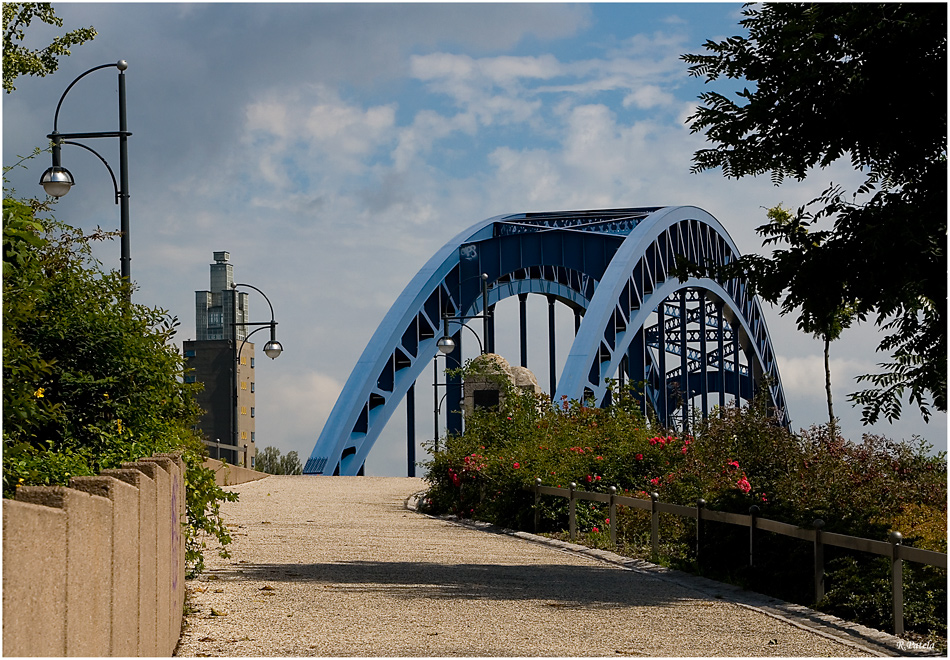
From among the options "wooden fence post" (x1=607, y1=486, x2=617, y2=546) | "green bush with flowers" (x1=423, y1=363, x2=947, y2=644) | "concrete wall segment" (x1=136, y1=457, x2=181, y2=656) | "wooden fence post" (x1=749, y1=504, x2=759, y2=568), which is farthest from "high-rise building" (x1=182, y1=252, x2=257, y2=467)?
"concrete wall segment" (x1=136, y1=457, x2=181, y2=656)

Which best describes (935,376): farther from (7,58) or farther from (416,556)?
(7,58)

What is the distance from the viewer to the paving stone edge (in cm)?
837

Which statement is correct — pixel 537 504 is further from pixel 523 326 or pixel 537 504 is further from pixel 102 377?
pixel 523 326

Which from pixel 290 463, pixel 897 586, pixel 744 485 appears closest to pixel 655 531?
pixel 744 485

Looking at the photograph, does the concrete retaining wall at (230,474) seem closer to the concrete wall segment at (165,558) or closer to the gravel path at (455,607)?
the gravel path at (455,607)

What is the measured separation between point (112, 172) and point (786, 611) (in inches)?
516

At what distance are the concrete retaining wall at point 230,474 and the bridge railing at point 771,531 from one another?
1331 cm

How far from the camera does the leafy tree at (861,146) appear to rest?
1040 centimetres

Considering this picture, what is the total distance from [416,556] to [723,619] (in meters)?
5.40

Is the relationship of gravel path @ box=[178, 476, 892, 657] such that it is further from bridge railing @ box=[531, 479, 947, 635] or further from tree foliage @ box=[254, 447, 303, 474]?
tree foliage @ box=[254, 447, 303, 474]

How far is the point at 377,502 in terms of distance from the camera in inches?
990

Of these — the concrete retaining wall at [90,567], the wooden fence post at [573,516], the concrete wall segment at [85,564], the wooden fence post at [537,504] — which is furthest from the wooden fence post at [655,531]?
the concrete wall segment at [85,564]

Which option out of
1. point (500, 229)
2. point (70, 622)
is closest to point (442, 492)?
point (70, 622)

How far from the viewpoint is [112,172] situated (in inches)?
733
